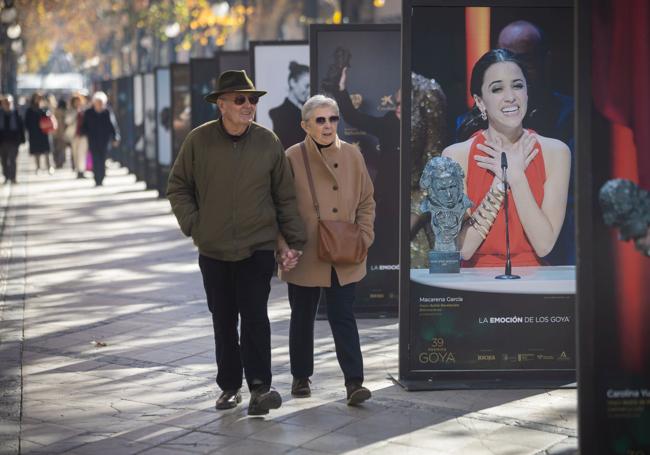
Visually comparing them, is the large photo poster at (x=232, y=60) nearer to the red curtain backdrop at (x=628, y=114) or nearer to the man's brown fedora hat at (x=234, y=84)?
the man's brown fedora hat at (x=234, y=84)

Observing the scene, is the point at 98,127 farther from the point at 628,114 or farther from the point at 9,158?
the point at 628,114

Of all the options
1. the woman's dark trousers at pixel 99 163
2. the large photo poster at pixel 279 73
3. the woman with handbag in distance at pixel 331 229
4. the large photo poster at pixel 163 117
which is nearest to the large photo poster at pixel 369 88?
the large photo poster at pixel 279 73

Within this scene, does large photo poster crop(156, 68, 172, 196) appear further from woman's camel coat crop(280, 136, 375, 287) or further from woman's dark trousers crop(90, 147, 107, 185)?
woman's camel coat crop(280, 136, 375, 287)

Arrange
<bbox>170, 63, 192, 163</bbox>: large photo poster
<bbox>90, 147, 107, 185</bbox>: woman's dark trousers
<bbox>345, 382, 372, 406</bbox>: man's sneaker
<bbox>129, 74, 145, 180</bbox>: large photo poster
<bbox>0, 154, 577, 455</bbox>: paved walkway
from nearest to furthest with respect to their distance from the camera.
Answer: <bbox>0, 154, 577, 455</bbox>: paved walkway → <bbox>345, 382, 372, 406</bbox>: man's sneaker → <bbox>170, 63, 192, 163</bbox>: large photo poster → <bbox>129, 74, 145, 180</bbox>: large photo poster → <bbox>90, 147, 107, 185</bbox>: woman's dark trousers

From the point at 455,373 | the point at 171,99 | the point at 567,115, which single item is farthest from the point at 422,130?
the point at 171,99

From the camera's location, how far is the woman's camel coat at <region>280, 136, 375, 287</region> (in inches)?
306

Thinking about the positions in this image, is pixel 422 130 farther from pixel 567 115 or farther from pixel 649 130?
pixel 649 130

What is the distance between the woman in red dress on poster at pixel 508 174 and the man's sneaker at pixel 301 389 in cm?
118

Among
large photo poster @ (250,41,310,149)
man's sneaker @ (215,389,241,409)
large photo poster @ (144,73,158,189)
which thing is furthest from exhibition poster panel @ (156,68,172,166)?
man's sneaker @ (215,389,241,409)

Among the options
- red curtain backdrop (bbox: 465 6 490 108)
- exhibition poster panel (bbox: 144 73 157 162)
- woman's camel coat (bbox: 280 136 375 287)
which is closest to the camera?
woman's camel coat (bbox: 280 136 375 287)

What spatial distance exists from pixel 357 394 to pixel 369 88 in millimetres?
3796

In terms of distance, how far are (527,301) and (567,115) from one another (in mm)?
1118

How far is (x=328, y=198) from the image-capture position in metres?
7.80

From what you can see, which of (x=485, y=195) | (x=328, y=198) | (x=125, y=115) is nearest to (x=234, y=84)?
(x=328, y=198)
